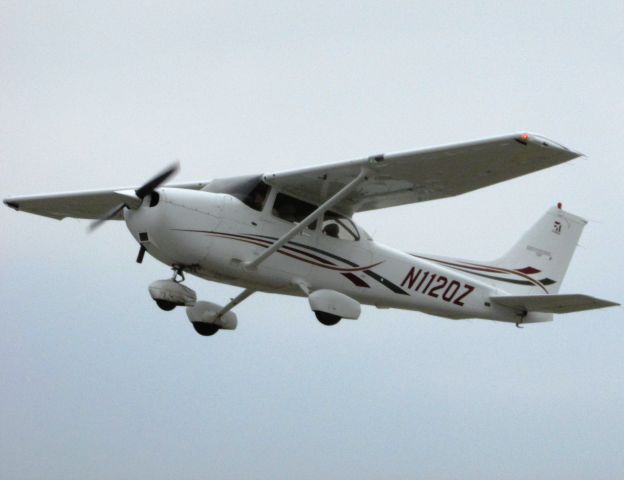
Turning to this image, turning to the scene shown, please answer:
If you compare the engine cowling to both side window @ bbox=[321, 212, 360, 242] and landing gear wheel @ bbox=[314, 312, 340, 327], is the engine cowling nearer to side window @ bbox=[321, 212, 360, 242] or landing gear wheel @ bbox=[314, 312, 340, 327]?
landing gear wheel @ bbox=[314, 312, 340, 327]

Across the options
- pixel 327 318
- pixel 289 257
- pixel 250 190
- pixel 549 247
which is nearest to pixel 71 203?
pixel 250 190

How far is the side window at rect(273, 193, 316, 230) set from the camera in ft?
58.6

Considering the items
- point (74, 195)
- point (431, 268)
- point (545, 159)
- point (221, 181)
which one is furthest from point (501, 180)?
point (74, 195)

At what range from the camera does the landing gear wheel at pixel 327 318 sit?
17.6 metres

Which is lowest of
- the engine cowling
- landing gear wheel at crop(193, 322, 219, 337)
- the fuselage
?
landing gear wheel at crop(193, 322, 219, 337)

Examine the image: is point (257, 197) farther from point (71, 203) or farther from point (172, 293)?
point (71, 203)

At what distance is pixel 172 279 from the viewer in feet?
57.7

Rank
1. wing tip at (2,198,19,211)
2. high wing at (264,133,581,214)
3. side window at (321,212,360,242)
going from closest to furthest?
high wing at (264,133,581,214)
side window at (321,212,360,242)
wing tip at (2,198,19,211)

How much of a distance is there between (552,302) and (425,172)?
9.70 feet

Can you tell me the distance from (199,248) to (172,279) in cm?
75

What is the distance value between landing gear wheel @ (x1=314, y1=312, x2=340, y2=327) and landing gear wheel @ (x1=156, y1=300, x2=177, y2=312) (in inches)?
77.7

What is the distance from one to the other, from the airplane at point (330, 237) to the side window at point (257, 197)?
14mm

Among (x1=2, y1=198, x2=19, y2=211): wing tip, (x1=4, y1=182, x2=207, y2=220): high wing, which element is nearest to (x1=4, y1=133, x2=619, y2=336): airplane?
(x1=4, y1=182, x2=207, y2=220): high wing

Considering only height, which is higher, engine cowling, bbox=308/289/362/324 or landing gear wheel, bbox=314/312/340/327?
engine cowling, bbox=308/289/362/324
